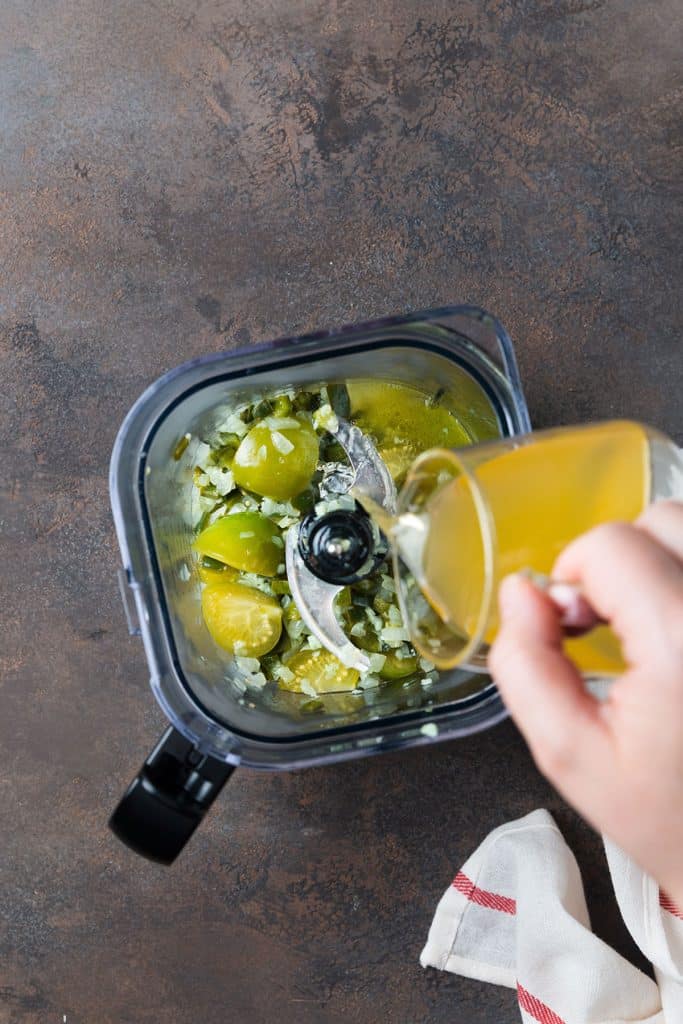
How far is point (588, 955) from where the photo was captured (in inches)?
42.9

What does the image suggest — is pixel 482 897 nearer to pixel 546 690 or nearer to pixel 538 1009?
pixel 538 1009

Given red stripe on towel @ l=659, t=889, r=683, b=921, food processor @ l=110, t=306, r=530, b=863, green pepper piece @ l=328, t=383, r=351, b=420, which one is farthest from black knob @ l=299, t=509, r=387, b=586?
red stripe on towel @ l=659, t=889, r=683, b=921

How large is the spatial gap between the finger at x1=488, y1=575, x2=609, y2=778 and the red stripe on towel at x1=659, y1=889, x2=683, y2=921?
614 millimetres

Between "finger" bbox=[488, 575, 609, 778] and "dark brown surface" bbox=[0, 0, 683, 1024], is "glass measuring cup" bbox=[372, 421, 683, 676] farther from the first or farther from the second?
"dark brown surface" bbox=[0, 0, 683, 1024]

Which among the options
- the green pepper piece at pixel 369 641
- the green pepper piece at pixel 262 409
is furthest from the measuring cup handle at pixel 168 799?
the green pepper piece at pixel 262 409

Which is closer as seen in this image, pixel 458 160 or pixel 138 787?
pixel 138 787

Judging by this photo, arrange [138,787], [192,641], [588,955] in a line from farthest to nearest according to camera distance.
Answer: [588,955] < [192,641] < [138,787]

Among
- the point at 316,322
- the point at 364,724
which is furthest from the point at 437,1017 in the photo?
the point at 316,322

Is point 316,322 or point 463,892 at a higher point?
point 316,322

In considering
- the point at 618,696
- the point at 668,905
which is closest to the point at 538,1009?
the point at 668,905

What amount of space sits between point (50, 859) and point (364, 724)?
0.54m

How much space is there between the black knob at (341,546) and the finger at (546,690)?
15.5 inches

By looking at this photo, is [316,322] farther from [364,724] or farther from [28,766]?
[28,766]

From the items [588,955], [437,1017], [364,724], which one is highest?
[364,724]
